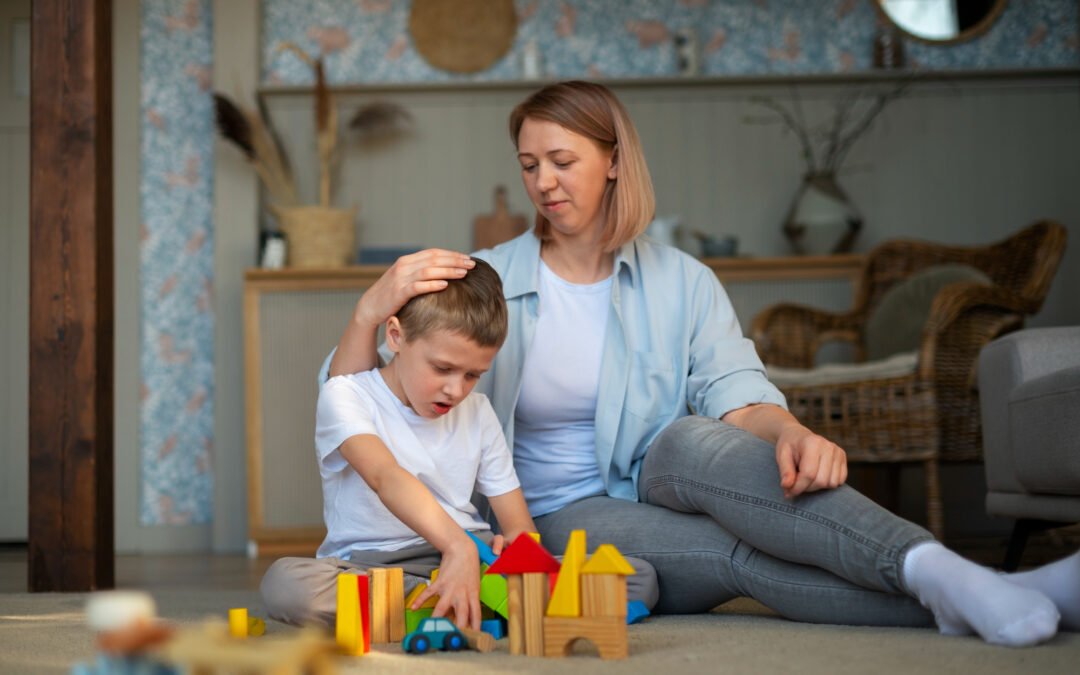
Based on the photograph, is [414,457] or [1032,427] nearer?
[414,457]

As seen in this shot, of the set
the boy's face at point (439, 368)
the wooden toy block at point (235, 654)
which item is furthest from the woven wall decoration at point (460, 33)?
the wooden toy block at point (235, 654)

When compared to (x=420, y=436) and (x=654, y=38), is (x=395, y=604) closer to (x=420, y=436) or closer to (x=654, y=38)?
(x=420, y=436)

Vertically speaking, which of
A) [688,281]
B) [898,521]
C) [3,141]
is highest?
[3,141]

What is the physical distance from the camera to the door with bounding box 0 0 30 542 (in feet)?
12.3

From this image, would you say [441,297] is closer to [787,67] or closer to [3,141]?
[787,67]

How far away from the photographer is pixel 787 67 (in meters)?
3.91

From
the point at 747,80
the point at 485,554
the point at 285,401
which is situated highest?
the point at 747,80

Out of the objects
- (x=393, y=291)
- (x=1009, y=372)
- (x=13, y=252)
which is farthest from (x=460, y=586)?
(x=13, y=252)

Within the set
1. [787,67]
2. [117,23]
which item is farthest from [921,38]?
[117,23]

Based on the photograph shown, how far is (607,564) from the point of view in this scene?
43.9 inches

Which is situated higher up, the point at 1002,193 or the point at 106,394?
the point at 1002,193

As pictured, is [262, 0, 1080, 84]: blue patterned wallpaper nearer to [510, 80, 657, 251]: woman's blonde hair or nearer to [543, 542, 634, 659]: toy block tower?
[510, 80, 657, 251]: woman's blonde hair

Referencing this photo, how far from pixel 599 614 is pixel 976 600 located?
435 millimetres

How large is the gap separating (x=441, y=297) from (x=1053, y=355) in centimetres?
130
